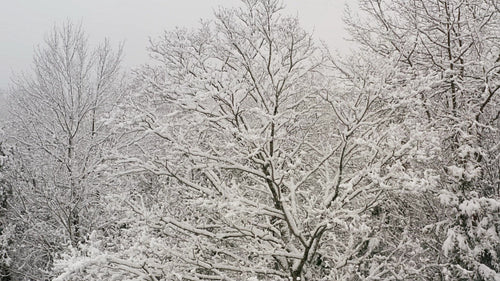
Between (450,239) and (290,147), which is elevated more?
(290,147)

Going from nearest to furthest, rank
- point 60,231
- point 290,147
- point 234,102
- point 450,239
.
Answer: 1. point 450,239
2. point 234,102
3. point 290,147
4. point 60,231

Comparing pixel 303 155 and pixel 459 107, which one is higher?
pixel 459 107

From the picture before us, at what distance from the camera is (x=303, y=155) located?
692cm

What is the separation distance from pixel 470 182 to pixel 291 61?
3409 mm

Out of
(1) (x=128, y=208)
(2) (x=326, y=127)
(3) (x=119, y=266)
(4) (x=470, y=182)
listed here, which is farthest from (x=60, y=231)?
(4) (x=470, y=182)

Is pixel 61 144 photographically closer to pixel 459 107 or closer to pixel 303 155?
pixel 303 155

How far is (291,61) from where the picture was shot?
22.7 ft

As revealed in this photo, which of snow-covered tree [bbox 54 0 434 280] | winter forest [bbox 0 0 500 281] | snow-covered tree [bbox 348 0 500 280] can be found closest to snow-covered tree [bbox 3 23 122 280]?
winter forest [bbox 0 0 500 281]

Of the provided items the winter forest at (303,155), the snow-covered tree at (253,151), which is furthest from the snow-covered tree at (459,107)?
the snow-covered tree at (253,151)

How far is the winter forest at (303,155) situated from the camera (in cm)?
586

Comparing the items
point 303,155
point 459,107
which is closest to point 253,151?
point 303,155

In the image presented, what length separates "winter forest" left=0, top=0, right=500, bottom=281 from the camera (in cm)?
586

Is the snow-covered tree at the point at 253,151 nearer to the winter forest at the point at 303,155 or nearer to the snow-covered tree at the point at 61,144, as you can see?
the winter forest at the point at 303,155

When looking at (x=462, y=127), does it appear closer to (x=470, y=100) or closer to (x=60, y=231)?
(x=470, y=100)
